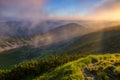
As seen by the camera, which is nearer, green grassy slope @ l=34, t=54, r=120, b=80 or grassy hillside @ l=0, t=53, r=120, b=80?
green grassy slope @ l=34, t=54, r=120, b=80

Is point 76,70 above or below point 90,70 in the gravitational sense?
above

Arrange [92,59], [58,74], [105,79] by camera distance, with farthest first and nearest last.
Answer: [92,59] → [58,74] → [105,79]

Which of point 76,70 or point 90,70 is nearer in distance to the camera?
point 76,70

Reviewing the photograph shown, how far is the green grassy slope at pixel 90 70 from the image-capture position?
163 feet

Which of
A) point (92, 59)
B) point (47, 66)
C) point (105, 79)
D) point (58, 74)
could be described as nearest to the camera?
point (105, 79)

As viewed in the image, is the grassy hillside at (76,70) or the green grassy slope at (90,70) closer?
A: the green grassy slope at (90,70)

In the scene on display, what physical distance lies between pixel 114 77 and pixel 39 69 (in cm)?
1995

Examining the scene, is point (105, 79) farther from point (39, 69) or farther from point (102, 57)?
point (39, 69)

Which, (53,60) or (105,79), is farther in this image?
Result: (53,60)

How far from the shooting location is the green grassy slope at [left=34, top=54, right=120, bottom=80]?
1950 inches

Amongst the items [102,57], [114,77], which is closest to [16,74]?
[102,57]

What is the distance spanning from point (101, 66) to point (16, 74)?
22.2m

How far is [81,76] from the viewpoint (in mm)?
49281

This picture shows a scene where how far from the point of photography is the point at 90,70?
173 ft
